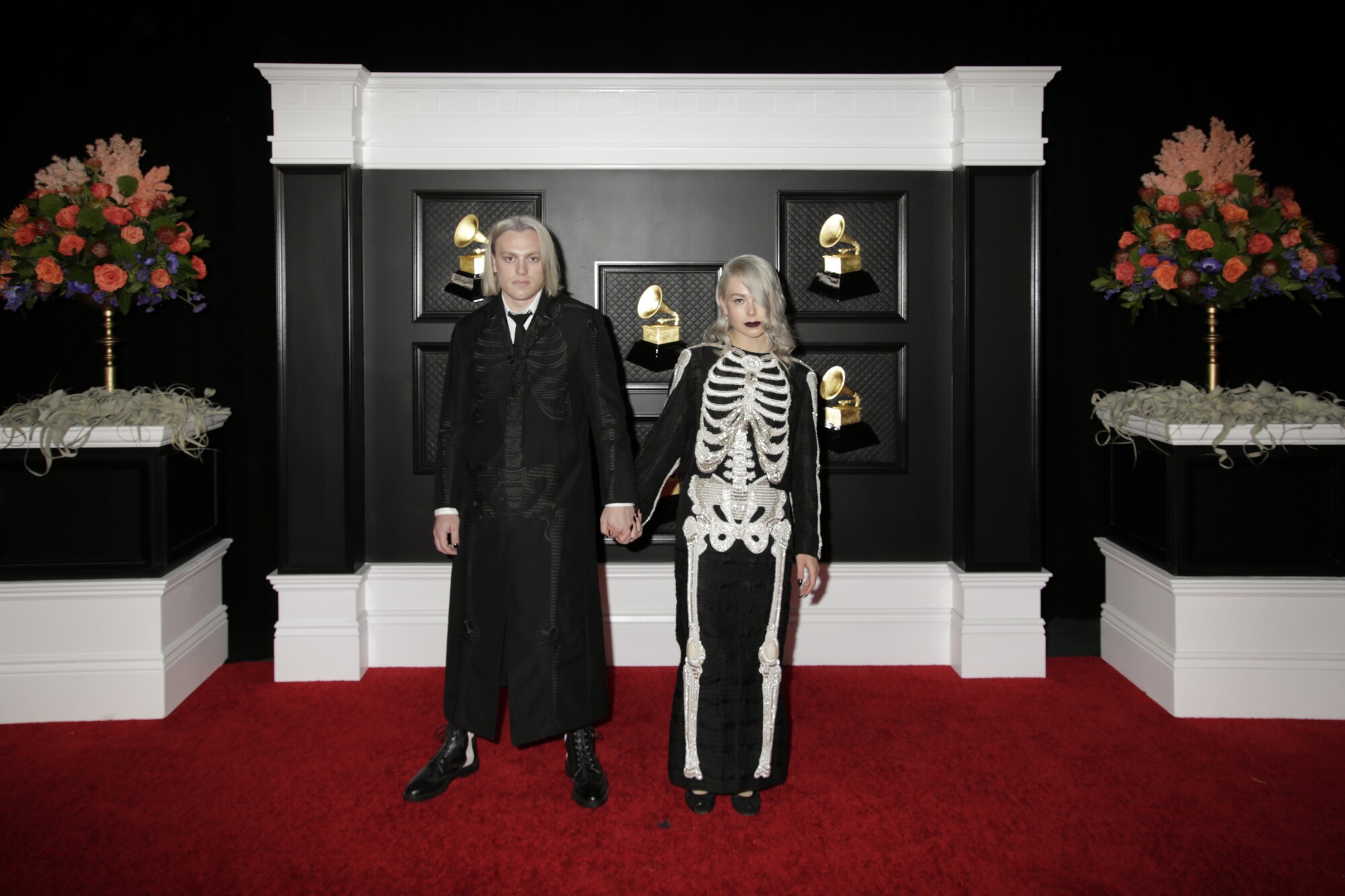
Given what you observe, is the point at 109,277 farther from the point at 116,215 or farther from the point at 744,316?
the point at 744,316

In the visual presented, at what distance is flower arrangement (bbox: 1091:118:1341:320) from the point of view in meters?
3.65

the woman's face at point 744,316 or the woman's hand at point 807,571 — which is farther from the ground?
the woman's face at point 744,316

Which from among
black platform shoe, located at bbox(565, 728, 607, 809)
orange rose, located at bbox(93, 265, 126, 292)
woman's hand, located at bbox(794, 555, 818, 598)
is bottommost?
black platform shoe, located at bbox(565, 728, 607, 809)

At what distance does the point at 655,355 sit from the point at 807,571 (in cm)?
158

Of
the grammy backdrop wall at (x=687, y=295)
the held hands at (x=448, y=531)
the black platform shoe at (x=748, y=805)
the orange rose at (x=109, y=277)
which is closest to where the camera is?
the black platform shoe at (x=748, y=805)

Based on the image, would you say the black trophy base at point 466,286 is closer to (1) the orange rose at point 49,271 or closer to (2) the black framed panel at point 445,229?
(2) the black framed panel at point 445,229

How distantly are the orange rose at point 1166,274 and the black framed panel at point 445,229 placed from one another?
260 centimetres

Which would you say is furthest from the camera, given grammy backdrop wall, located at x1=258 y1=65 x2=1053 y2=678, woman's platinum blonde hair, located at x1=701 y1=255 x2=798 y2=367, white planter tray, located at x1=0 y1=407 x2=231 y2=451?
grammy backdrop wall, located at x1=258 y1=65 x2=1053 y2=678

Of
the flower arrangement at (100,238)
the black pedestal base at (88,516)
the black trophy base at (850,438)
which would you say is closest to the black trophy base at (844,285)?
the black trophy base at (850,438)

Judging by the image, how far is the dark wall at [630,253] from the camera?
405cm

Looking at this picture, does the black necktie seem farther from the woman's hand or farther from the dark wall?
the dark wall

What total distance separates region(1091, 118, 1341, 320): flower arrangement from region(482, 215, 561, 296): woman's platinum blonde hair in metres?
2.45

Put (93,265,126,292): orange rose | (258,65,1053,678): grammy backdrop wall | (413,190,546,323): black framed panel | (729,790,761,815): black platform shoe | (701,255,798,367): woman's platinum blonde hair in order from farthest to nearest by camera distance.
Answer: (413,190,546,323): black framed panel
(258,65,1053,678): grammy backdrop wall
(93,265,126,292): orange rose
(729,790,761,815): black platform shoe
(701,255,798,367): woman's platinum blonde hair

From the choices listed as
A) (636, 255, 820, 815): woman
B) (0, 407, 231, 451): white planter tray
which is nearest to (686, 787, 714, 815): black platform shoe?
(636, 255, 820, 815): woman
